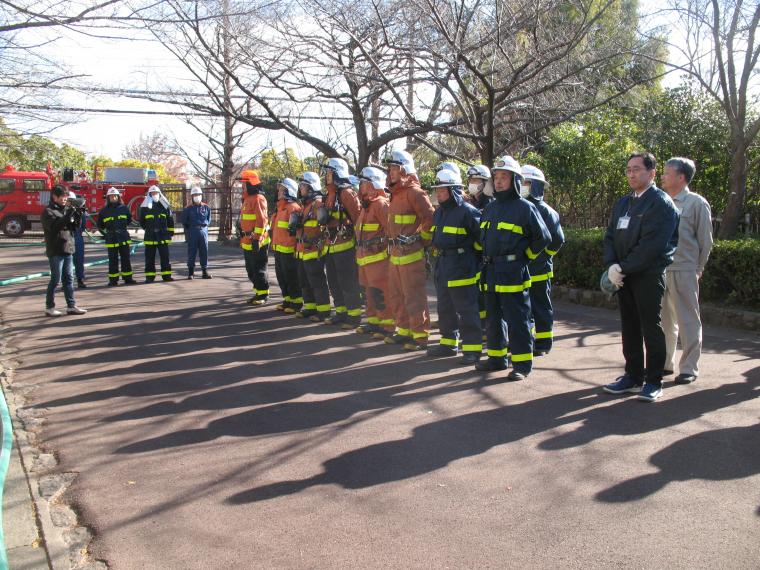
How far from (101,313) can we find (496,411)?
7777 millimetres

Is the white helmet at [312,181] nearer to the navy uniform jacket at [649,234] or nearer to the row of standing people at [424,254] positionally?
the row of standing people at [424,254]

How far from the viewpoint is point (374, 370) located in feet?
25.8

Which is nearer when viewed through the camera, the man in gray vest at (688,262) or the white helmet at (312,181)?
the man in gray vest at (688,262)

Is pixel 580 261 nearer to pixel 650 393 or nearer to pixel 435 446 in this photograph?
pixel 650 393

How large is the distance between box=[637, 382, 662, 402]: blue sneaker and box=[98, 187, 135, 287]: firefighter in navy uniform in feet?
38.8

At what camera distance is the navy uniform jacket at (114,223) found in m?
15.5

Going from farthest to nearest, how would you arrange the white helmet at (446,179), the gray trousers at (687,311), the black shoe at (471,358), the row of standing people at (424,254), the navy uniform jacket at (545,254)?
the navy uniform jacket at (545,254)
the white helmet at (446,179)
the black shoe at (471,358)
the row of standing people at (424,254)
the gray trousers at (687,311)

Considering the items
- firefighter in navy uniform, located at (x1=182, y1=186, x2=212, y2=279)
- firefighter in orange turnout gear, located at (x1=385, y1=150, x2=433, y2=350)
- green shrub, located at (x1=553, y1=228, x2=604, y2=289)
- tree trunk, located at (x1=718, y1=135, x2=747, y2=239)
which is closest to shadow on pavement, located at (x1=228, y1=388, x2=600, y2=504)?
firefighter in orange turnout gear, located at (x1=385, y1=150, x2=433, y2=350)

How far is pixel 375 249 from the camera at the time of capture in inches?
373

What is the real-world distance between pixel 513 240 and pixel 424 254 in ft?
7.82

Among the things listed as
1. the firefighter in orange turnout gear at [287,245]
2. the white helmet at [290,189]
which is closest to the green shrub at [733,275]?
the firefighter in orange turnout gear at [287,245]

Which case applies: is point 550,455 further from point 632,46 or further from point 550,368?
point 632,46

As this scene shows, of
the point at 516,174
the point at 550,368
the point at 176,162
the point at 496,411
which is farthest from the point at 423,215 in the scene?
the point at 176,162

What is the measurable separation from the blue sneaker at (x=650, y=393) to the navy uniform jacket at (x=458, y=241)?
2.30m
